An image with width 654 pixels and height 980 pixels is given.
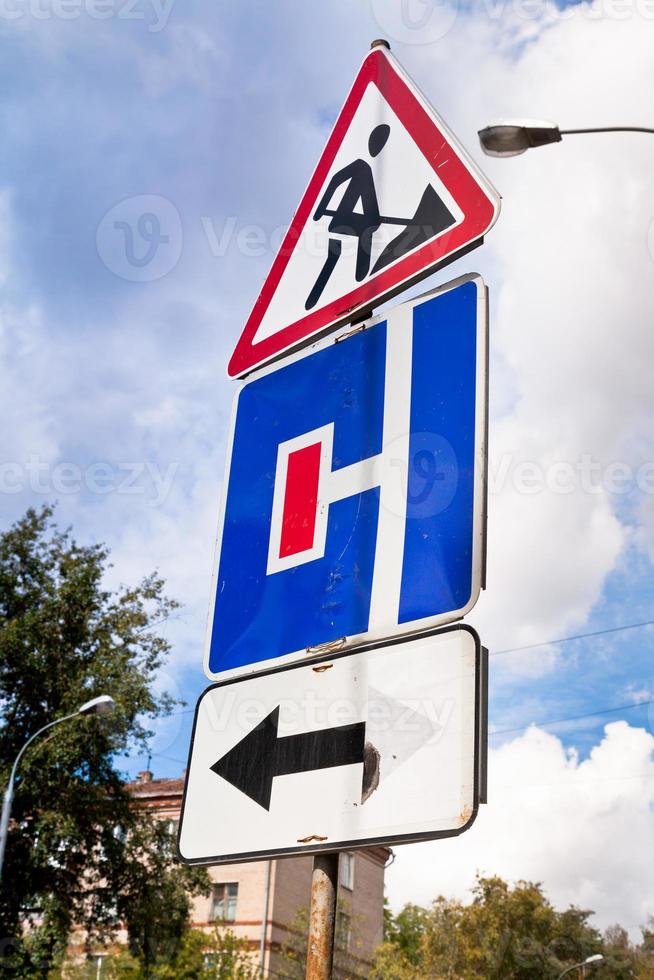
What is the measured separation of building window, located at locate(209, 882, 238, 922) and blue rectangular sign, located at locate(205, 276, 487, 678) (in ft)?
126

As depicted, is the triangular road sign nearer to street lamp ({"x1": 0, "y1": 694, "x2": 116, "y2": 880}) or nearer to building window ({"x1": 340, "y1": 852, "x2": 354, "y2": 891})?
street lamp ({"x1": 0, "y1": 694, "x2": 116, "y2": 880})

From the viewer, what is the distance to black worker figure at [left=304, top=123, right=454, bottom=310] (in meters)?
2.65

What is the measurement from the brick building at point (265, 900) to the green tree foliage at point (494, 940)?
2349mm

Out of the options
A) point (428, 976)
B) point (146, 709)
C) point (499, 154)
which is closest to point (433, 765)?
point (499, 154)

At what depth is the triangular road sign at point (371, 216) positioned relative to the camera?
2.61m

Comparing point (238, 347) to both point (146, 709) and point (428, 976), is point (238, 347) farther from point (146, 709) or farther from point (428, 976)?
point (428, 976)

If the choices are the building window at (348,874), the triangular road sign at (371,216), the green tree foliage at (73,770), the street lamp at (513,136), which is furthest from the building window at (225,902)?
the triangular road sign at (371,216)

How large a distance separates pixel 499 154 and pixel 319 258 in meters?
1.51

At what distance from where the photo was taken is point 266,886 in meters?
37.5

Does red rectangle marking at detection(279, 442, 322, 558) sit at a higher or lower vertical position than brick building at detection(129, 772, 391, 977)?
lower

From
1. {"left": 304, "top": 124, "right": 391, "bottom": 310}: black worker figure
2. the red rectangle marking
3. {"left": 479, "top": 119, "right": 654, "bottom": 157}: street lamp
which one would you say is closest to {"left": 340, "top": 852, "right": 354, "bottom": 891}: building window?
{"left": 479, "top": 119, "right": 654, "bottom": 157}: street lamp

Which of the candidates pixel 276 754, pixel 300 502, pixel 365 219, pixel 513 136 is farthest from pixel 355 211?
pixel 276 754

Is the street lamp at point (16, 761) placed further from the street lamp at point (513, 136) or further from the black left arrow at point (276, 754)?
the black left arrow at point (276, 754)

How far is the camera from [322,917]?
195 centimetres
